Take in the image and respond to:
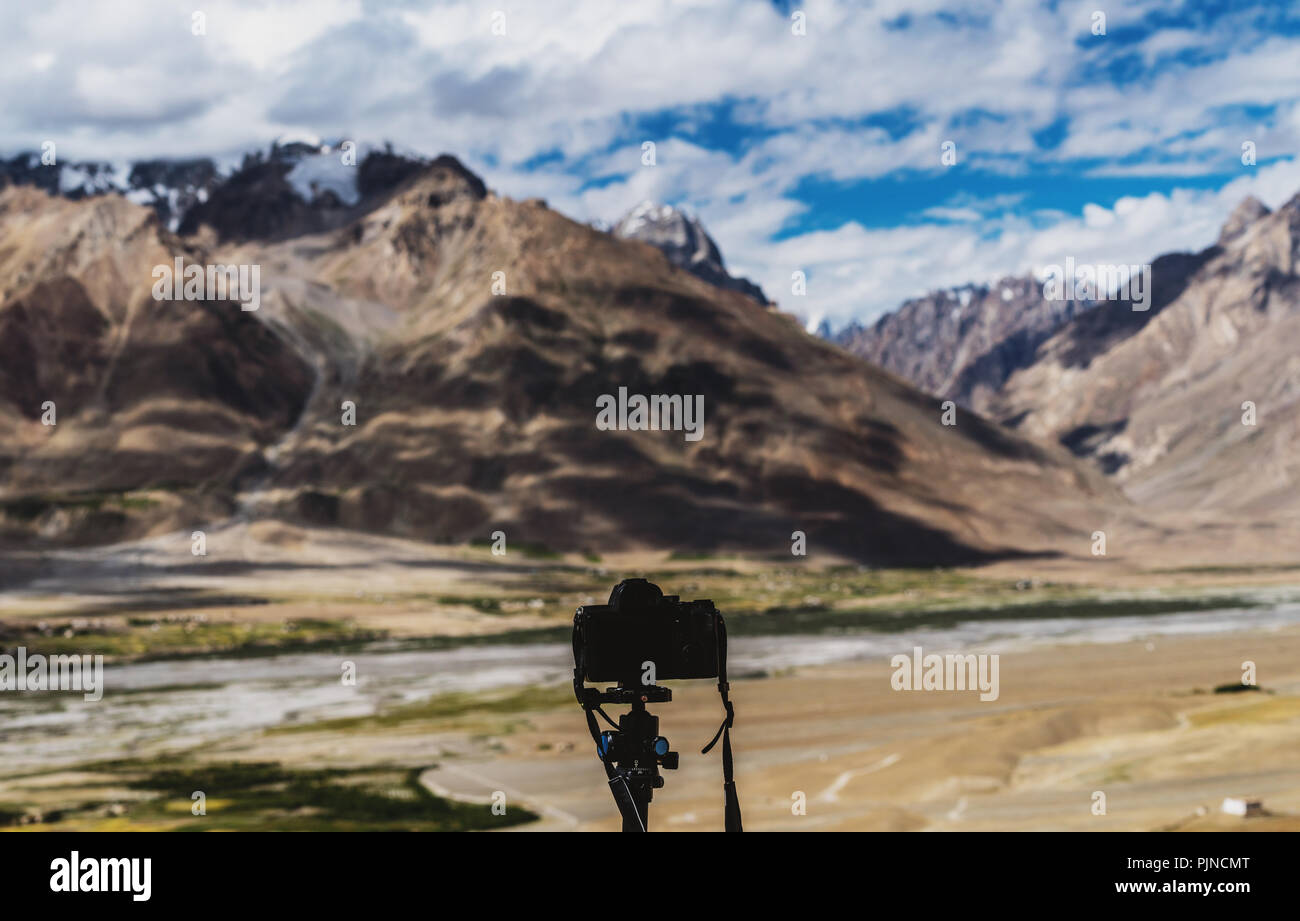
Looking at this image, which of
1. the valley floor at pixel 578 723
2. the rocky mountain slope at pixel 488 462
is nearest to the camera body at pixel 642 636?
the valley floor at pixel 578 723

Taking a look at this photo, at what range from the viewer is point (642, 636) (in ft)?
20.0

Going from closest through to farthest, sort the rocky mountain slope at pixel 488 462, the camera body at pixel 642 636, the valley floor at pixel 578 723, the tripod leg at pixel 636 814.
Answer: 1. the tripod leg at pixel 636 814
2. the camera body at pixel 642 636
3. the valley floor at pixel 578 723
4. the rocky mountain slope at pixel 488 462

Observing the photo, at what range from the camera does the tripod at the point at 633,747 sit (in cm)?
602

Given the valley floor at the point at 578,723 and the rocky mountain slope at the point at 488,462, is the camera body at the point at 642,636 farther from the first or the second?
the rocky mountain slope at the point at 488,462

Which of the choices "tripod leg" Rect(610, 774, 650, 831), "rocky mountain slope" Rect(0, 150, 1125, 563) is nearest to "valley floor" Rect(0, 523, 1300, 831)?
"tripod leg" Rect(610, 774, 650, 831)

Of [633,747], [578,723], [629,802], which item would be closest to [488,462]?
[578,723]

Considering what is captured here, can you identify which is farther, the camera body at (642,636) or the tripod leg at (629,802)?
the camera body at (642,636)

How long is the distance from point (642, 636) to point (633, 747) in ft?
Result: 1.66

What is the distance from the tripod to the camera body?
86mm

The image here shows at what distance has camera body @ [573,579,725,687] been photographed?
19.7ft

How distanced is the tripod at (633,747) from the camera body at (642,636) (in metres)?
0.09
